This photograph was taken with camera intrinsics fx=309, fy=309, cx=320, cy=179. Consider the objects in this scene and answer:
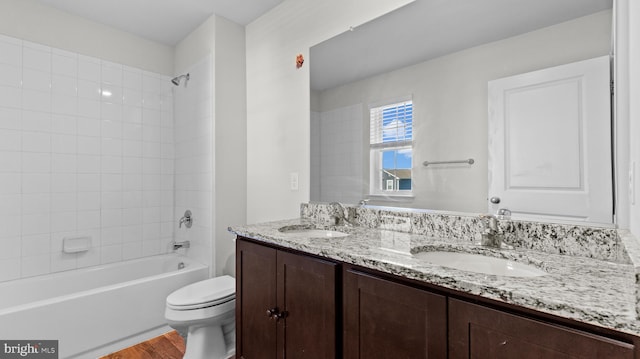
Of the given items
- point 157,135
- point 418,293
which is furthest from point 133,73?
point 418,293

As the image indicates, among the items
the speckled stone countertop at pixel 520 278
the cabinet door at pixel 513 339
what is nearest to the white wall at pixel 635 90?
the speckled stone countertop at pixel 520 278

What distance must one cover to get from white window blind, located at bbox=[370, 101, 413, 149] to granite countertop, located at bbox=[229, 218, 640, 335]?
0.50 m

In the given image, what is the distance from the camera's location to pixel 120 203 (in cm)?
272

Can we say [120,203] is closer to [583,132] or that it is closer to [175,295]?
[175,295]

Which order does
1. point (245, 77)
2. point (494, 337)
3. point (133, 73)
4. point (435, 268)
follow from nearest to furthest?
point (494, 337), point (435, 268), point (245, 77), point (133, 73)

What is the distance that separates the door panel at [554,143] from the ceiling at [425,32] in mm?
198

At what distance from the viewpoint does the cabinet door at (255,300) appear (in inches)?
54.9

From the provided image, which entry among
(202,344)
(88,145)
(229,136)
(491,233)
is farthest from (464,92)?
(88,145)

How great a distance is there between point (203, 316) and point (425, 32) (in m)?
1.95

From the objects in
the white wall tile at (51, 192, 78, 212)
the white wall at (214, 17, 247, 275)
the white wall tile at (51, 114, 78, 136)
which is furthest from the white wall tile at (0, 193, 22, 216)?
the white wall at (214, 17, 247, 275)

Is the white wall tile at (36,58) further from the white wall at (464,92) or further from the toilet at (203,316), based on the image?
the white wall at (464,92)

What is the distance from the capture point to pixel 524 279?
0.76m

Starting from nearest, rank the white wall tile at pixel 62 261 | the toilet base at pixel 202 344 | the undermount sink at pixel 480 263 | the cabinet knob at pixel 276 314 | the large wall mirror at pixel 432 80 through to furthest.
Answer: the undermount sink at pixel 480 263 → the large wall mirror at pixel 432 80 → the cabinet knob at pixel 276 314 → the toilet base at pixel 202 344 → the white wall tile at pixel 62 261

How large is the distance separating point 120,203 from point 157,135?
0.70 meters
